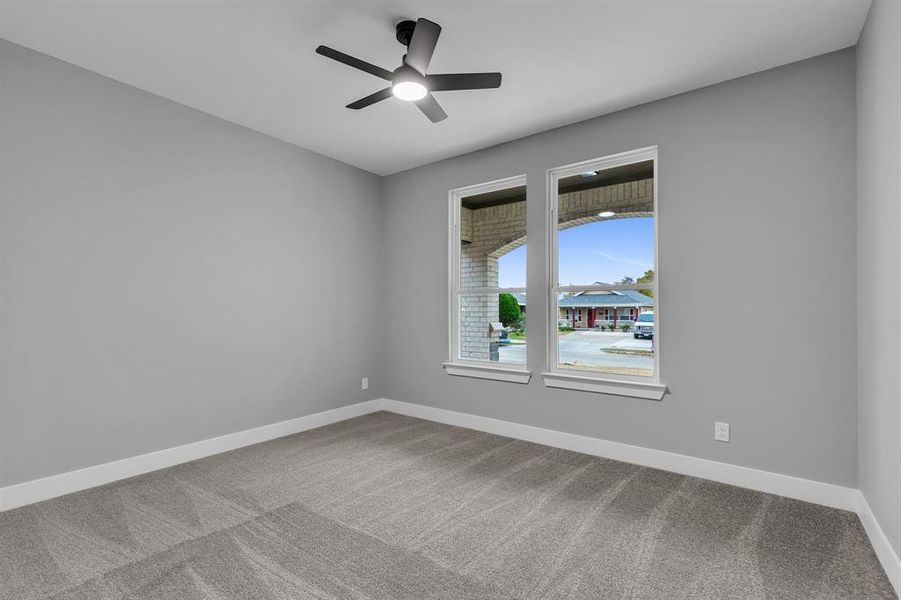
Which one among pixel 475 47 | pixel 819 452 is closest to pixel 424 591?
pixel 819 452

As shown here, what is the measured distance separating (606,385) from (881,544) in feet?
5.63

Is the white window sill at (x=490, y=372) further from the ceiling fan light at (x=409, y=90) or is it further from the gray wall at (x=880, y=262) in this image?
the ceiling fan light at (x=409, y=90)

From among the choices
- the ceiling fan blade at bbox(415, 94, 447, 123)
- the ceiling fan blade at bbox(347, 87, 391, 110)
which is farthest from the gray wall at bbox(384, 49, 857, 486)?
the ceiling fan blade at bbox(347, 87, 391, 110)

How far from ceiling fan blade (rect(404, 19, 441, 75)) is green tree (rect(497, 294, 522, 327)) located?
235 centimetres

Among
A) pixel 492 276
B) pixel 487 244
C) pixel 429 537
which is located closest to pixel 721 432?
pixel 429 537

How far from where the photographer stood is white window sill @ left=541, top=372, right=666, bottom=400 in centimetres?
328

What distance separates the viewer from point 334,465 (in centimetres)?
333

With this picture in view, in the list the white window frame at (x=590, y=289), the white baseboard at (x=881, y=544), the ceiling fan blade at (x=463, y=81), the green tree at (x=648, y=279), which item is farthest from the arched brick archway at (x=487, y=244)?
the white baseboard at (x=881, y=544)

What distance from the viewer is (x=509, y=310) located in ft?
14.1

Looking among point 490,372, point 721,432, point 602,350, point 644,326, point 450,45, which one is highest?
point 450,45

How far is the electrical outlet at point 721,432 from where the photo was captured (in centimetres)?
297

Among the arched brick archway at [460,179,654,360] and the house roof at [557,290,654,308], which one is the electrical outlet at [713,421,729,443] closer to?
the house roof at [557,290,654,308]

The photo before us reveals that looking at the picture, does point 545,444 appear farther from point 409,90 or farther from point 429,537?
point 409,90

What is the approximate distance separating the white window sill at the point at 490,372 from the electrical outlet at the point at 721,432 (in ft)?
4.82
